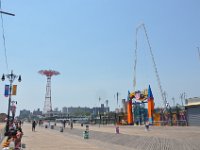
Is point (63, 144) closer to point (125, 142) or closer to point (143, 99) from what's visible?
point (125, 142)

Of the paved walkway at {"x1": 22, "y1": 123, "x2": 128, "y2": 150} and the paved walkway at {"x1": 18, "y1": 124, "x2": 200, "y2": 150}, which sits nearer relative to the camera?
the paved walkway at {"x1": 22, "y1": 123, "x2": 128, "y2": 150}

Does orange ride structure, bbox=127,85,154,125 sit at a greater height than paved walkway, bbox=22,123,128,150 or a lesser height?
greater

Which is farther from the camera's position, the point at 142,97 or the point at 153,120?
the point at 142,97

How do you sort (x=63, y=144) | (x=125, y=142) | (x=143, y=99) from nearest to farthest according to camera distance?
(x=63, y=144) < (x=125, y=142) < (x=143, y=99)

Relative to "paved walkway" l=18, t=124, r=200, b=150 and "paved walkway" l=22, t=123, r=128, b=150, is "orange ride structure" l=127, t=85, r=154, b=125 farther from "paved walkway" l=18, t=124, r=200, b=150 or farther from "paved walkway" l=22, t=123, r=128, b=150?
"paved walkway" l=22, t=123, r=128, b=150

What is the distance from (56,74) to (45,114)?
3928 cm

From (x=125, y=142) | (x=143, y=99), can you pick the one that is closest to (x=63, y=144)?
(x=125, y=142)

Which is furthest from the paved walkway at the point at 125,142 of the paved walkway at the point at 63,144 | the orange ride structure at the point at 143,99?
the orange ride structure at the point at 143,99

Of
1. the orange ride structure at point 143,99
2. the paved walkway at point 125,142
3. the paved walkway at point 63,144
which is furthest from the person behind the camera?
the orange ride structure at point 143,99

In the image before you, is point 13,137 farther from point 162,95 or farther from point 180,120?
point 162,95

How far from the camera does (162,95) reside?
14412cm

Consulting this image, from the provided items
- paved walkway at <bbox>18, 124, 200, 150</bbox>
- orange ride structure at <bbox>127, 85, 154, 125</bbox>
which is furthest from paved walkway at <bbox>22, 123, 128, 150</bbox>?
orange ride structure at <bbox>127, 85, 154, 125</bbox>

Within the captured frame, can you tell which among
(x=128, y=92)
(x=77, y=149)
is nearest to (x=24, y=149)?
(x=77, y=149)

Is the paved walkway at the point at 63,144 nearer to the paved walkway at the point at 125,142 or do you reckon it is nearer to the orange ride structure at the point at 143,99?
the paved walkway at the point at 125,142
